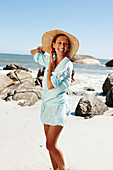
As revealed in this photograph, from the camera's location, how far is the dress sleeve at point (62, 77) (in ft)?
6.72

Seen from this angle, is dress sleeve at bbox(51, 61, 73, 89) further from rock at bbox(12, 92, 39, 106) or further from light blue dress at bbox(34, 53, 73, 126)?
rock at bbox(12, 92, 39, 106)

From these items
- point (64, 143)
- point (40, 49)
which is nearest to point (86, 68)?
point (64, 143)

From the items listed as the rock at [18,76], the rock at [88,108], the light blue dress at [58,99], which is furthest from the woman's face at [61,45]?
the rock at [18,76]

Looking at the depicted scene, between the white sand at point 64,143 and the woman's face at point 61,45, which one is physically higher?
the woman's face at point 61,45

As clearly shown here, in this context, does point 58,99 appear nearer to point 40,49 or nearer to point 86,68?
point 40,49

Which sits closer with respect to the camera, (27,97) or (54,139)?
(54,139)

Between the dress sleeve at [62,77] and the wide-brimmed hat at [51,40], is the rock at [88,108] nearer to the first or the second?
the wide-brimmed hat at [51,40]

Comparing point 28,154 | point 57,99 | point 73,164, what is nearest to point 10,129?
point 28,154

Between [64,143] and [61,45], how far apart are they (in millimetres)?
2006

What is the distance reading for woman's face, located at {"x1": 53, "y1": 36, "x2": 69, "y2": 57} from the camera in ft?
7.34

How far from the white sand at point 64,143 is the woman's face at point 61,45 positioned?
1698mm

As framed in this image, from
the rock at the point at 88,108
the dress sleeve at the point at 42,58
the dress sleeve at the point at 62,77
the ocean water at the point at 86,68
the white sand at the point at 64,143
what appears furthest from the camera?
the ocean water at the point at 86,68

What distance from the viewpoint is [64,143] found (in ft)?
11.7

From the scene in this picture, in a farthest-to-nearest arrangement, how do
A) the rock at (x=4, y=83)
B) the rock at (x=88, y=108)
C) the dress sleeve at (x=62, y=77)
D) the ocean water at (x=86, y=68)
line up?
1. the ocean water at (x=86, y=68)
2. the rock at (x=4, y=83)
3. the rock at (x=88, y=108)
4. the dress sleeve at (x=62, y=77)
